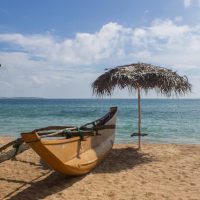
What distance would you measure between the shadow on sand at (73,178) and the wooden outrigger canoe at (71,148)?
0.22m

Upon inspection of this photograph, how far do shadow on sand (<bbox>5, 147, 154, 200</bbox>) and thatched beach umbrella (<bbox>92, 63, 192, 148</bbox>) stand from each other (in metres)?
1.78

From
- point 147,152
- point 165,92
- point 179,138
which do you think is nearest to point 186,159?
point 147,152

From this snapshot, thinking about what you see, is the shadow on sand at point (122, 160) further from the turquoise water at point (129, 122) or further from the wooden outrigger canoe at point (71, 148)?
the turquoise water at point (129, 122)

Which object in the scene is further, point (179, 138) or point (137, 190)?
point (179, 138)

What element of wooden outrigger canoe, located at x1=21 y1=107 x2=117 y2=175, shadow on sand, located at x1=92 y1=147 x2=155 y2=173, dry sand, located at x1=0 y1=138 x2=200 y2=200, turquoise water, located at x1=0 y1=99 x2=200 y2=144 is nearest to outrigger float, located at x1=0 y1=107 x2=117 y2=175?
wooden outrigger canoe, located at x1=21 y1=107 x2=117 y2=175

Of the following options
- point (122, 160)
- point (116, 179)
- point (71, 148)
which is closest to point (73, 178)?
point (71, 148)

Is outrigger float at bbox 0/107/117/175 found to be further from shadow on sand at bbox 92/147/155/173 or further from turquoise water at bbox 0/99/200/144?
turquoise water at bbox 0/99/200/144

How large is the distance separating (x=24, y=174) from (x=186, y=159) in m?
4.17

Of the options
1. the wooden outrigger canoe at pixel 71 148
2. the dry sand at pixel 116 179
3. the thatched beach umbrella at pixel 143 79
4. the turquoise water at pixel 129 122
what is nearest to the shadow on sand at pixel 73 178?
the dry sand at pixel 116 179

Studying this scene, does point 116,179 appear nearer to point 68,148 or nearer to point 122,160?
point 68,148

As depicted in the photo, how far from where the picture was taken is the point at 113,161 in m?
8.77

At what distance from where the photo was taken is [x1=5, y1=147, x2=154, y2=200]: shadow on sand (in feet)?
20.7

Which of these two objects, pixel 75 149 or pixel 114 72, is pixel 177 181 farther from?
pixel 114 72

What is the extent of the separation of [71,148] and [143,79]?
116 inches
